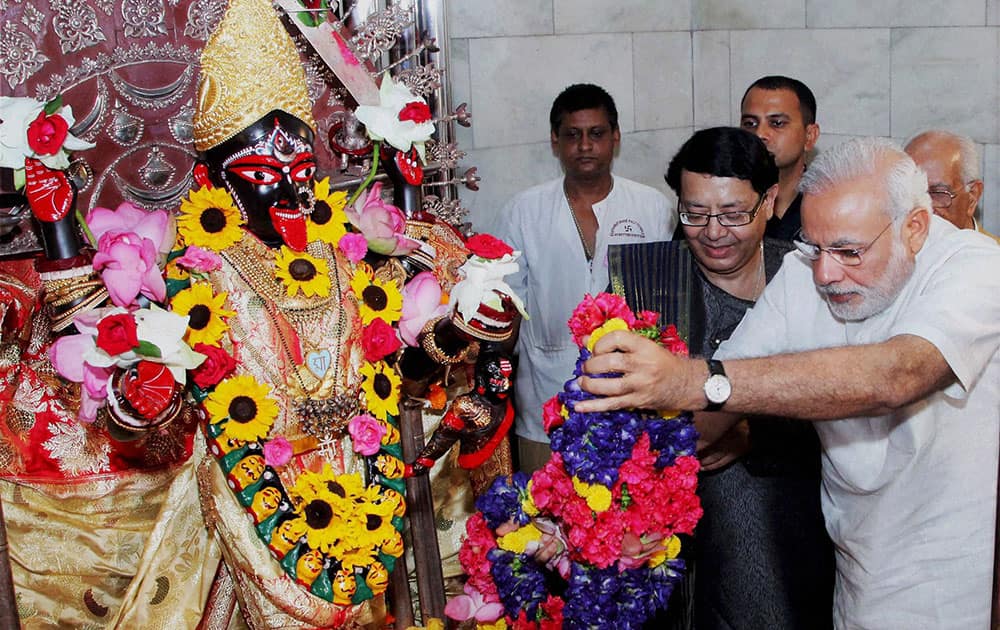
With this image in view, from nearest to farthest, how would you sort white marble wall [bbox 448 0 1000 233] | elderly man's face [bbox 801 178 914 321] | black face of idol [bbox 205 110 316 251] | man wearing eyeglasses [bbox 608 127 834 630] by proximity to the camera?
elderly man's face [bbox 801 178 914 321]
black face of idol [bbox 205 110 316 251]
man wearing eyeglasses [bbox 608 127 834 630]
white marble wall [bbox 448 0 1000 233]

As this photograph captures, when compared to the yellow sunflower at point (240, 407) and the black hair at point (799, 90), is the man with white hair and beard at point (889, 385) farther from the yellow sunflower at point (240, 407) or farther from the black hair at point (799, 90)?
the black hair at point (799, 90)

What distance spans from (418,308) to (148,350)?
32.0 inches

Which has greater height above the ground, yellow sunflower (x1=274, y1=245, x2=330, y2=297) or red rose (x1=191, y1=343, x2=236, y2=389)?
yellow sunflower (x1=274, y1=245, x2=330, y2=297)

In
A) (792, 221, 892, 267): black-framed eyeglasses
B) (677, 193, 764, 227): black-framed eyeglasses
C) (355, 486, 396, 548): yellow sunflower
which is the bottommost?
(355, 486, 396, 548): yellow sunflower

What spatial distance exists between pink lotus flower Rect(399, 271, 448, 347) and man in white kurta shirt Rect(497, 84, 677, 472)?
1.74m

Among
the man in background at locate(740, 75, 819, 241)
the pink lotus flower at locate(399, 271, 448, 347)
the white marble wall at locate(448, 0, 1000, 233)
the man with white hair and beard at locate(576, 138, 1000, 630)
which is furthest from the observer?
the white marble wall at locate(448, 0, 1000, 233)

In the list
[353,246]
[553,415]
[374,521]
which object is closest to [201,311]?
[353,246]

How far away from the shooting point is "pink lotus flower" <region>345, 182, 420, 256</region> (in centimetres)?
322

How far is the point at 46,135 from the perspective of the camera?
272cm

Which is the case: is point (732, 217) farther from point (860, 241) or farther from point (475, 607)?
point (475, 607)

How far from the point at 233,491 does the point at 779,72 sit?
13.4 feet

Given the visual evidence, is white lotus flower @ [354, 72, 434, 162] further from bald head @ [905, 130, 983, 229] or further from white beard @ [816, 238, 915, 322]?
bald head @ [905, 130, 983, 229]

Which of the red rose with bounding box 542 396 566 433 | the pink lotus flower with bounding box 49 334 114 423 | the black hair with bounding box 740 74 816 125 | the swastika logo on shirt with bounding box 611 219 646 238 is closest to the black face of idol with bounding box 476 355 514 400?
the red rose with bounding box 542 396 566 433

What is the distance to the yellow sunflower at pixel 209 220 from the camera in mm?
2994
